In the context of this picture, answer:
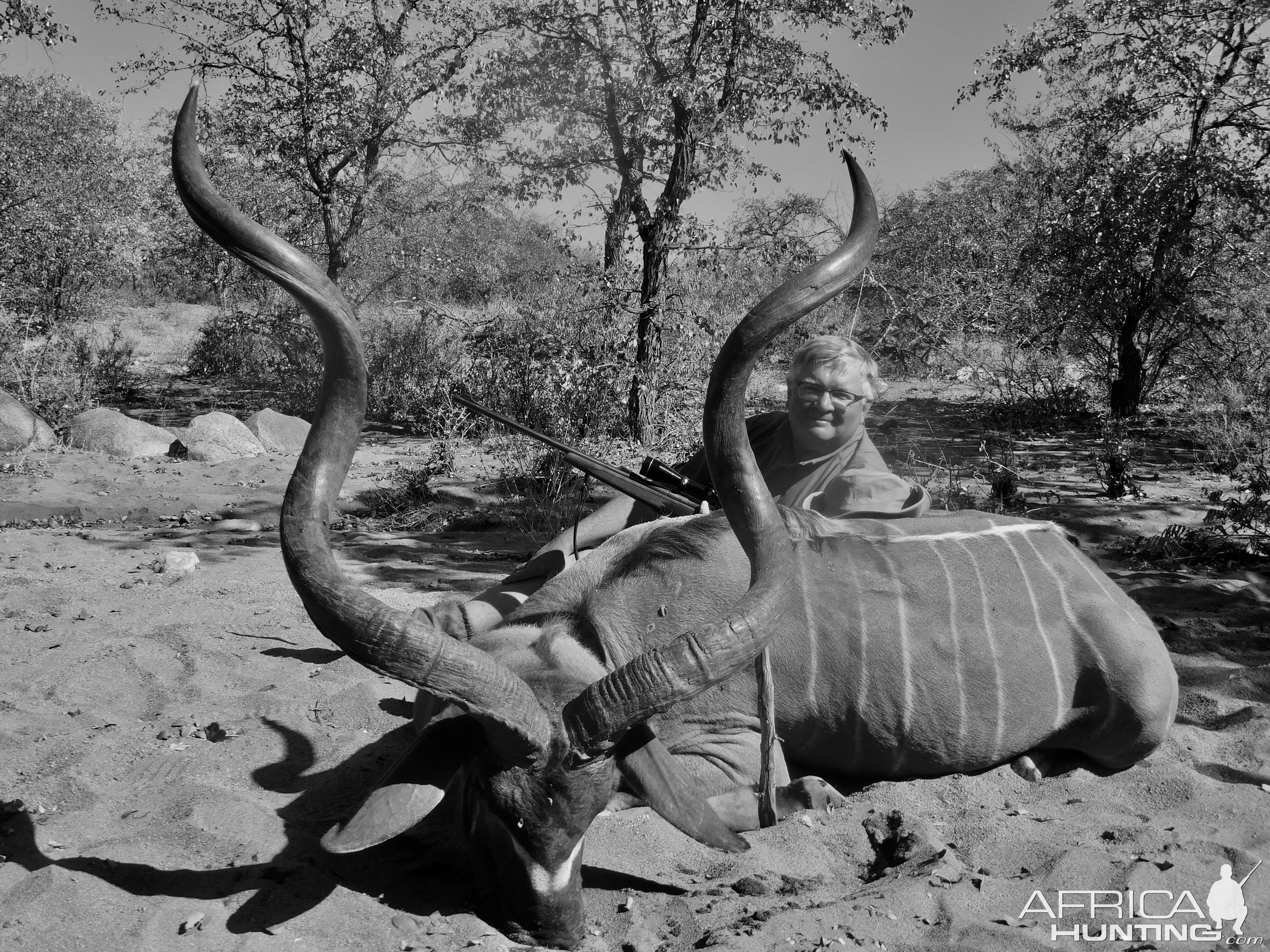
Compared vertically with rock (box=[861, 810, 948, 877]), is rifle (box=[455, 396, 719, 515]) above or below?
above

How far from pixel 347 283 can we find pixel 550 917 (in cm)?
1105

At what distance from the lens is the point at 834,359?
12.5 ft

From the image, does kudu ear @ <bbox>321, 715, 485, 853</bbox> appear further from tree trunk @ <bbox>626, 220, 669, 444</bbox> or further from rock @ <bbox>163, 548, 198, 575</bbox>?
tree trunk @ <bbox>626, 220, 669, 444</bbox>

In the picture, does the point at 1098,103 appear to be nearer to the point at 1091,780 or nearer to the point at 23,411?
the point at 1091,780

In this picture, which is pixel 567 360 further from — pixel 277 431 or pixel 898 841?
pixel 898 841

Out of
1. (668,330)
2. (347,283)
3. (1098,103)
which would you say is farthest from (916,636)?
(347,283)

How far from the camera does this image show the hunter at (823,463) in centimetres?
366

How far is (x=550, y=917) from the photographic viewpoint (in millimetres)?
2363

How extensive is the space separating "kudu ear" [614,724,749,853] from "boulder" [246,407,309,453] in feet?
25.4

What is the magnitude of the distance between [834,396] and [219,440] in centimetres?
707

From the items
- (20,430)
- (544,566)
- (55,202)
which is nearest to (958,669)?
(544,566)

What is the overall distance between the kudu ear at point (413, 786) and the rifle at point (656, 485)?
1.59 meters

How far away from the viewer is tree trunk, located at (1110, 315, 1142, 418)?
944cm

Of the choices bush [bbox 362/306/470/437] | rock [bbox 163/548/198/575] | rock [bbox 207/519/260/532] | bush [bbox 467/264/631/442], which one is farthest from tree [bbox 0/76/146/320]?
rock [bbox 163/548/198/575]
